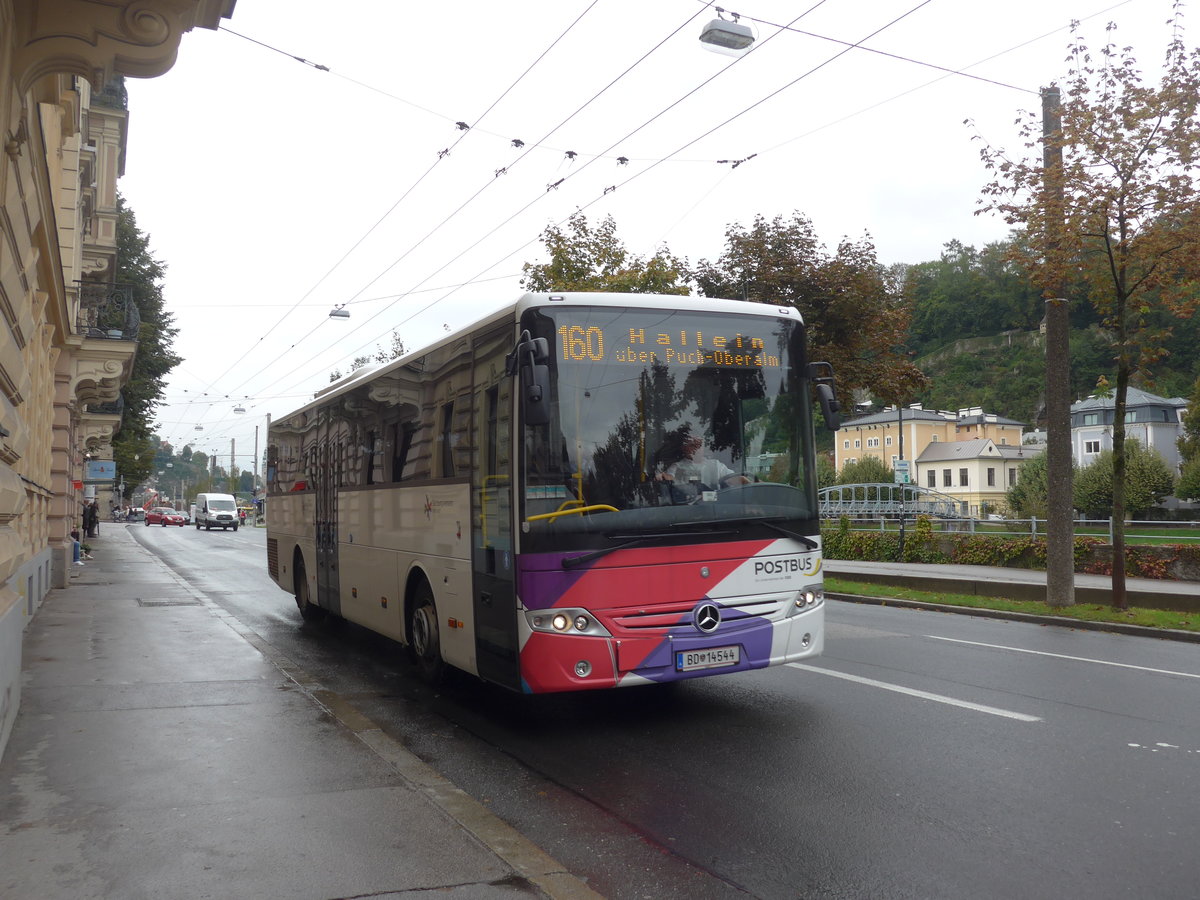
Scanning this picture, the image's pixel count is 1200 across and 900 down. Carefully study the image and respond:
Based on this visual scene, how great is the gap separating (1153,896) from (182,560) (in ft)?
98.7

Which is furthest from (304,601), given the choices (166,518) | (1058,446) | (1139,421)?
(1139,421)

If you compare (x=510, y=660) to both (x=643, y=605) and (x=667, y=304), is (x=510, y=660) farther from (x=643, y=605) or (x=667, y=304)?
(x=667, y=304)

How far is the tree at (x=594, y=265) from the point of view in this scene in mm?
23422

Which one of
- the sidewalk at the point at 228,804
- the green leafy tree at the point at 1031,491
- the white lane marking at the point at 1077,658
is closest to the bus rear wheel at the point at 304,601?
the sidewalk at the point at 228,804

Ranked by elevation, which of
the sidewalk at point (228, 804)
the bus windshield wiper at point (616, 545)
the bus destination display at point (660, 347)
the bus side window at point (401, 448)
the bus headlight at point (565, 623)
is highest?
the bus destination display at point (660, 347)

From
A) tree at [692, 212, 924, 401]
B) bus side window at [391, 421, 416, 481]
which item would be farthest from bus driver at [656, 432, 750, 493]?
tree at [692, 212, 924, 401]

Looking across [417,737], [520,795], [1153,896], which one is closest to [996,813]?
[1153,896]

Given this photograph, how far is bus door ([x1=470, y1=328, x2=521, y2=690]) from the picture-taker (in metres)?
7.03

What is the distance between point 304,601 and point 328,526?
235cm

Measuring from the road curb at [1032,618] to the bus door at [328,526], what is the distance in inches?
362

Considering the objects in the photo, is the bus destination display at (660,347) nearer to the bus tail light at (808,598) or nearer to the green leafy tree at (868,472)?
the bus tail light at (808,598)

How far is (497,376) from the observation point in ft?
24.1

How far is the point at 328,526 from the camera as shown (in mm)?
12289

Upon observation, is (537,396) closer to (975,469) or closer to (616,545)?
(616,545)
